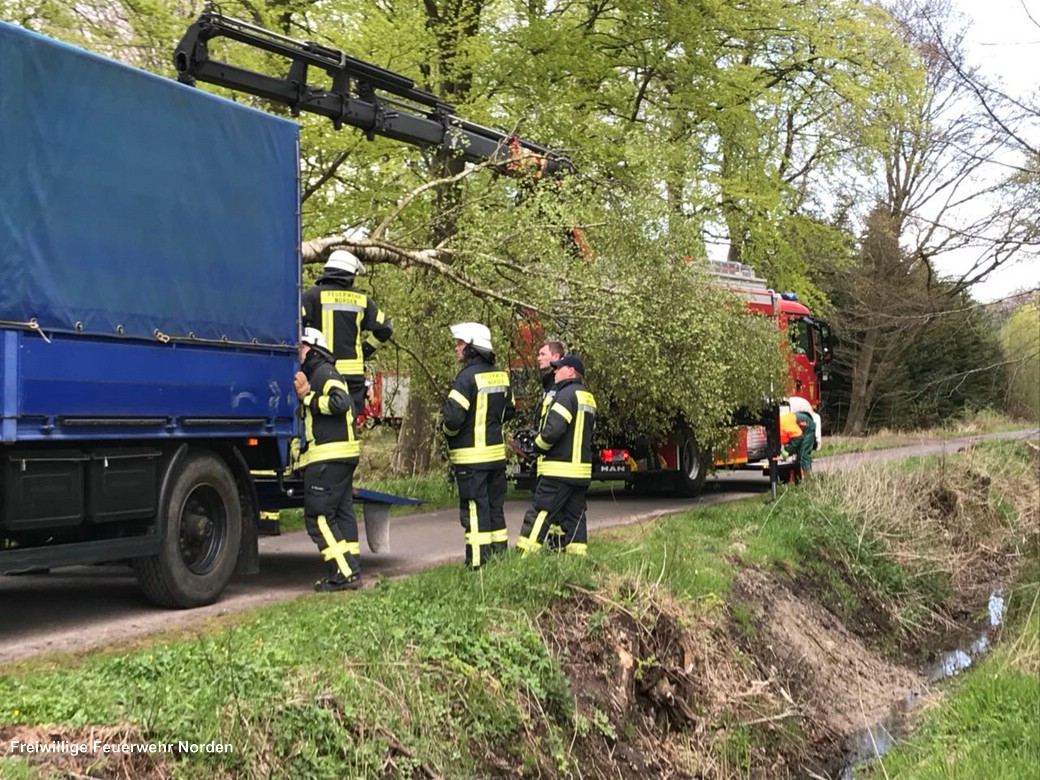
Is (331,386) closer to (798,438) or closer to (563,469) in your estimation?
(563,469)

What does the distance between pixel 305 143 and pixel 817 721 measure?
328 inches

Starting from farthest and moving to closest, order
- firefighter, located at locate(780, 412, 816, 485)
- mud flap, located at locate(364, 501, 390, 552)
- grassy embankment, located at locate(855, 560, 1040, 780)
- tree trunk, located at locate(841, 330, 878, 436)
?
tree trunk, located at locate(841, 330, 878, 436) → firefighter, located at locate(780, 412, 816, 485) → mud flap, located at locate(364, 501, 390, 552) → grassy embankment, located at locate(855, 560, 1040, 780)

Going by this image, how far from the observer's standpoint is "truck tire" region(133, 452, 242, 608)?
6.73m

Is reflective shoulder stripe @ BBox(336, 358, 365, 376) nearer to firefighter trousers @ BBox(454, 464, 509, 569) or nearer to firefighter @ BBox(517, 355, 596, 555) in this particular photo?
firefighter trousers @ BBox(454, 464, 509, 569)

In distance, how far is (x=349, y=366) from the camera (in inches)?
327

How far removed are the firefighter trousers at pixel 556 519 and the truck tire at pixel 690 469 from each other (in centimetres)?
640

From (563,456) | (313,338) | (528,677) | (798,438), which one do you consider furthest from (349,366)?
(798,438)

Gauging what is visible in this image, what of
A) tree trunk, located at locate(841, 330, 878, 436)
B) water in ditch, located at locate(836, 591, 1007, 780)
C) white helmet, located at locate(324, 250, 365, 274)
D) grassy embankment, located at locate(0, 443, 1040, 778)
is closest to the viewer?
grassy embankment, located at locate(0, 443, 1040, 778)

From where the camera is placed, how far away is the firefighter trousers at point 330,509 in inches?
295

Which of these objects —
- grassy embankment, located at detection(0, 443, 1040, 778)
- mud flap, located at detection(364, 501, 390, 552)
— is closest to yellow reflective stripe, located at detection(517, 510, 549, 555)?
grassy embankment, located at detection(0, 443, 1040, 778)

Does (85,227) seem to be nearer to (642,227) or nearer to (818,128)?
(642,227)

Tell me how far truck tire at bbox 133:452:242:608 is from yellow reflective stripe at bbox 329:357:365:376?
1.28 m

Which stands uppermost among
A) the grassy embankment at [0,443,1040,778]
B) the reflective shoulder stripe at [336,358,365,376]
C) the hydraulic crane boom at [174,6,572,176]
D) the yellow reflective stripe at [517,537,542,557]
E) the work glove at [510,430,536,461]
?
the hydraulic crane boom at [174,6,572,176]

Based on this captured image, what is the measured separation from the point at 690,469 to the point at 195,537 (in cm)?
940
